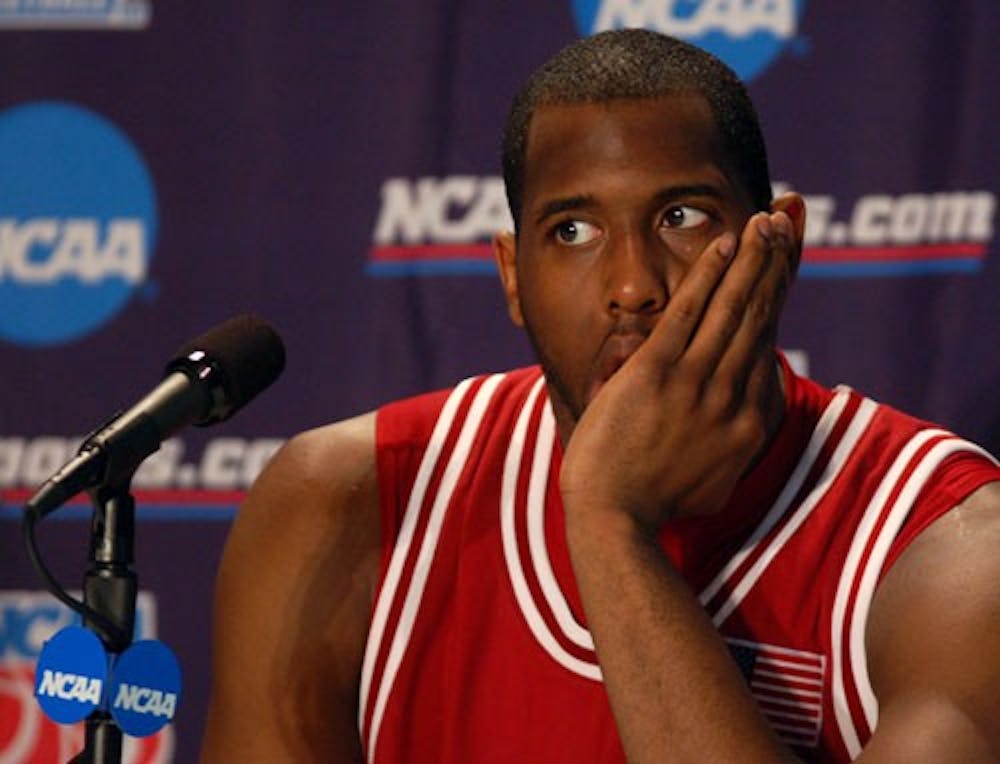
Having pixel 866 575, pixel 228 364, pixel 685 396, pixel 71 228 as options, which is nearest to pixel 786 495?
pixel 866 575

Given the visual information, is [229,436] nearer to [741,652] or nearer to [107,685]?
[741,652]

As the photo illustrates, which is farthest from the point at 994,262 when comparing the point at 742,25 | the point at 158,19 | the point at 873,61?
the point at 158,19

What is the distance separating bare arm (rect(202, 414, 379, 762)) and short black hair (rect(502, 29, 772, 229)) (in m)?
0.36

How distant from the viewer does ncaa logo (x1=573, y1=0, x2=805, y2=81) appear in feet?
8.30

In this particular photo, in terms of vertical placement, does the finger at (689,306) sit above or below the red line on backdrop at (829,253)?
above

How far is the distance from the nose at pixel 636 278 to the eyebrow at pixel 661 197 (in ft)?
0.16

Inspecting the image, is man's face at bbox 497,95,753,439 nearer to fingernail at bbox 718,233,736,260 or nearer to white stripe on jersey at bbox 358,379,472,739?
fingernail at bbox 718,233,736,260

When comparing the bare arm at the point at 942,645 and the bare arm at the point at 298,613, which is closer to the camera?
the bare arm at the point at 942,645

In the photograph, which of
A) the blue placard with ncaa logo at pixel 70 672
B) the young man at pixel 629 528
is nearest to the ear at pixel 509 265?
the young man at pixel 629 528

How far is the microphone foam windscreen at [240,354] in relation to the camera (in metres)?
1.55

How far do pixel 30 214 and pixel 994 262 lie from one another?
140cm

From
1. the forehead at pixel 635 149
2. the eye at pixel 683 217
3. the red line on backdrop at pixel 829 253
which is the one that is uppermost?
the forehead at pixel 635 149

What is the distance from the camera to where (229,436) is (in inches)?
105

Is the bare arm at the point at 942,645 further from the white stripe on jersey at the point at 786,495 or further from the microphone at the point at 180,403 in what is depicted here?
the microphone at the point at 180,403
